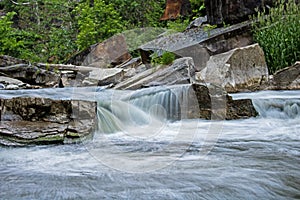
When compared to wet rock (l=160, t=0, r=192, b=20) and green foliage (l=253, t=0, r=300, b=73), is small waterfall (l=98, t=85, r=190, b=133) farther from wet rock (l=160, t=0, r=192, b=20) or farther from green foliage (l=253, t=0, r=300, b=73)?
wet rock (l=160, t=0, r=192, b=20)

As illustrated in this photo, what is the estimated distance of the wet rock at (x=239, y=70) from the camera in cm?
561

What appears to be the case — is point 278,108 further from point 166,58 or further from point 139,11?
point 139,11

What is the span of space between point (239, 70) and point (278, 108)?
4.87ft

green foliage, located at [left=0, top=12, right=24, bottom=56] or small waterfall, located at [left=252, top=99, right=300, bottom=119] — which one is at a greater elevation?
green foliage, located at [left=0, top=12, right=24, bottom=56]

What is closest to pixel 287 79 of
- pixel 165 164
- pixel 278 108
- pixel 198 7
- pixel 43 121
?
pixel 278 108

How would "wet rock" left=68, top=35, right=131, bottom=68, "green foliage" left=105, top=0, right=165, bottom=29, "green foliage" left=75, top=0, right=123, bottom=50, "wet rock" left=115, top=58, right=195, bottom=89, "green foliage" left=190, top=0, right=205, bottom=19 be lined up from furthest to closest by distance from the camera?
"green foliage" left=105, top=0, right=165, bottom=29
"green foliage" left=75, top=0, right=123, bottom=50
"green foliage" left=190, top=0, right=205, bottom=19
"wet rock" left=68, top=35, right=131, bottom=68
"wet rock" left=115, top=58, right=195, bottom=89

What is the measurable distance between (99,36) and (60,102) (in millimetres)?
10701

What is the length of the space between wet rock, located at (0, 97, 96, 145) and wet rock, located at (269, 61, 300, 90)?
3.80m

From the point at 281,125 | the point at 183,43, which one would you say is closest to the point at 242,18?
the point at 183,43

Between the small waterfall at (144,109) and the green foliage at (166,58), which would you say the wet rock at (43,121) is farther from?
the green foliage at (166,58)

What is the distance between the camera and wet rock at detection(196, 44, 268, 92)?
221 inches

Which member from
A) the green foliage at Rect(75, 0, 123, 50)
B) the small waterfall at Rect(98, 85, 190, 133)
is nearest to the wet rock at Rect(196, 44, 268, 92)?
the small waterfall at Rect(98, 85, 190, 133)

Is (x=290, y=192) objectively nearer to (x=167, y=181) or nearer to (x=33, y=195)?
(x=167, y=181)

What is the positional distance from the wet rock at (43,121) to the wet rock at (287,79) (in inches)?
149
